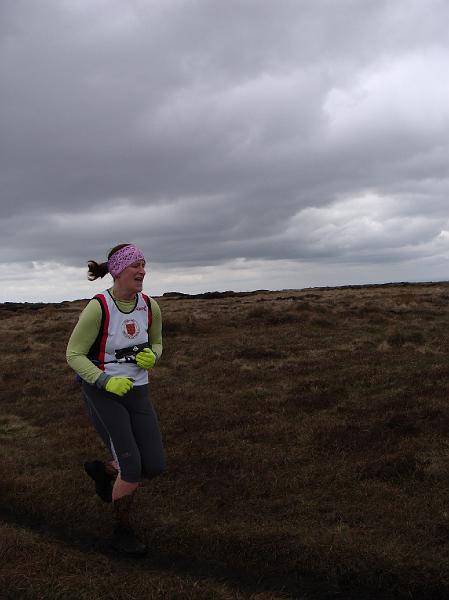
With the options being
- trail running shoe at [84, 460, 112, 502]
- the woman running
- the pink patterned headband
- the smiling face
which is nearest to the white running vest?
the woman running

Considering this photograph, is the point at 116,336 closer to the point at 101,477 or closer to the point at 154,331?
the point at 154,331

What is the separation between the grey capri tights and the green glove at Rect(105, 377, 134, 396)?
31cm

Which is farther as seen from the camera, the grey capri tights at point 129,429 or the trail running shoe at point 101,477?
the trail running shoe at point 101,477

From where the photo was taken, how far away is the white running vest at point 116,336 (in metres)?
5.58

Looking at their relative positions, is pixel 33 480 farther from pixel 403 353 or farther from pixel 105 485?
pixel 403 353

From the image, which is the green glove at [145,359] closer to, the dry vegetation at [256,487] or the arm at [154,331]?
the arm at [154,331]

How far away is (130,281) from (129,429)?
5.26 ft

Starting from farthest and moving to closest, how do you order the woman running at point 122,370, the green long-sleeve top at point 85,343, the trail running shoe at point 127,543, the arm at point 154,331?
the arm at point 154,331 < the trail running shoe at point 127,543 < the woman running at point 122,370 < the green long-sleeve top at point 85,343

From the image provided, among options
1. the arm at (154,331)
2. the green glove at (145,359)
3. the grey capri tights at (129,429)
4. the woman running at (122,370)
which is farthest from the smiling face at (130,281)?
the grey capri tights at (129,429)

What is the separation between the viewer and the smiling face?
5652 millimetres

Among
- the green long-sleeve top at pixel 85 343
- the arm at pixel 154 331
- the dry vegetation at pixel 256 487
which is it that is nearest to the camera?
the dry vegetation at pixel 256 487

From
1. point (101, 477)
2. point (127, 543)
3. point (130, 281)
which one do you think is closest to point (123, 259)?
point (130, 281)

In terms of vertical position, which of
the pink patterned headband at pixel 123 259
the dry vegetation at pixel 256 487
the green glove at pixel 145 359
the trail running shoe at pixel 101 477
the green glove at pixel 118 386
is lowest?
the dry vegetation at pixel 256 487

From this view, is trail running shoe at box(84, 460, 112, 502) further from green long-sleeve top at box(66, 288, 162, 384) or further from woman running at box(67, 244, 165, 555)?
green long-sleeve top at box(66, 288, 162, 384)
